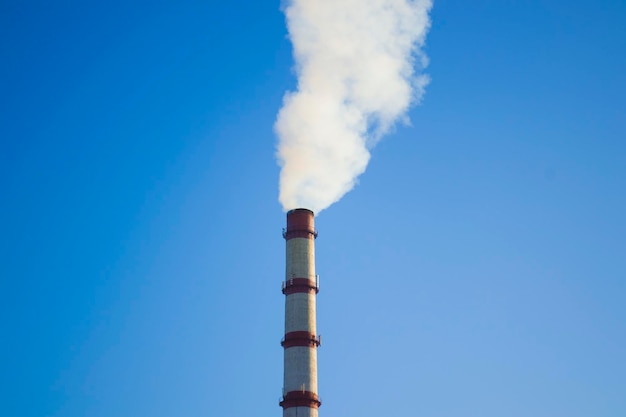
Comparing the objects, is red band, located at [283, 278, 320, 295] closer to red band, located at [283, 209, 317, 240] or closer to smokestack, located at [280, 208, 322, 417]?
smokestack, located at [280, 208, 322, 417]

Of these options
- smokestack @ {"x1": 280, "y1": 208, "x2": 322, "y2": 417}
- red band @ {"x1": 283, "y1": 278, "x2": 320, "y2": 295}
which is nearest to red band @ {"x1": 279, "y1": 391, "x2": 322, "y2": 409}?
smokestack @ {"x1": 280, "y1": 208, "x2": 322, "y2": 417}

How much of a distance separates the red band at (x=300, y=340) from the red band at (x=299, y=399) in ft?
12.0

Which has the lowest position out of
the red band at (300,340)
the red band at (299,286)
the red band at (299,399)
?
the red band at (299,399)

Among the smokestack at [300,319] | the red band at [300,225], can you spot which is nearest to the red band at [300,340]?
the smokestack at [300,319]

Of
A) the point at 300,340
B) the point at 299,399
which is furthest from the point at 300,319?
the point at 299,399

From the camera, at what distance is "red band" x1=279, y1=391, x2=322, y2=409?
5931 cm

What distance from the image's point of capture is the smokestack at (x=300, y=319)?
59719 mm

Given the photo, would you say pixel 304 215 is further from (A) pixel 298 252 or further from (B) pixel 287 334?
(B) pixel 287 334

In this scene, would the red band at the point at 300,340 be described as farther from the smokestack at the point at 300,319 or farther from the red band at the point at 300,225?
the red band at the point at 300,225

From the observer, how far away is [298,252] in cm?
6438

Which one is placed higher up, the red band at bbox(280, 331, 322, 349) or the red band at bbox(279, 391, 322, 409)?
the red band at bbox(280, 331, 322, 349)

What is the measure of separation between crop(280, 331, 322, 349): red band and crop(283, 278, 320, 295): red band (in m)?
3.40

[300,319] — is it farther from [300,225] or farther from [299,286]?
[300,225]

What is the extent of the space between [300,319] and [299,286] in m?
2.65
